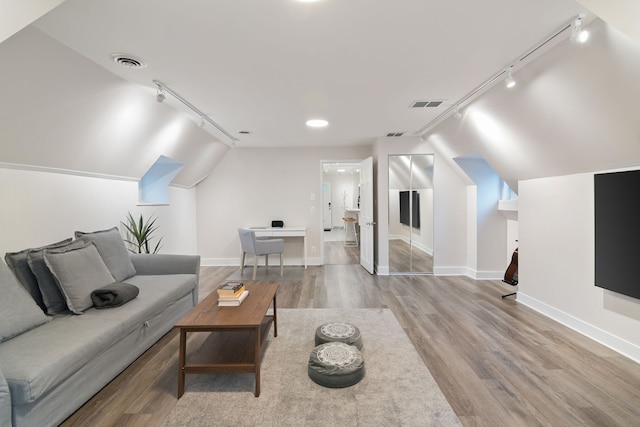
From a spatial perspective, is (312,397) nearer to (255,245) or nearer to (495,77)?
(495,77)

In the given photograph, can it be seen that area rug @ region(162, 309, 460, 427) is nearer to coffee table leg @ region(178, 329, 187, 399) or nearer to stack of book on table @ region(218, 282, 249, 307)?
coffee table leg @ region(178, 329, 187, 399)

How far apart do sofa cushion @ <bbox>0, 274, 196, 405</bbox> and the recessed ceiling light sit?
9.41ft

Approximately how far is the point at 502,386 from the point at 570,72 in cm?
231

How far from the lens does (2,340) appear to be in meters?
1.71

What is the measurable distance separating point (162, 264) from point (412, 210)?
13.2 feet

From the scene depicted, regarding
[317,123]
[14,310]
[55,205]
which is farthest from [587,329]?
[55,205]

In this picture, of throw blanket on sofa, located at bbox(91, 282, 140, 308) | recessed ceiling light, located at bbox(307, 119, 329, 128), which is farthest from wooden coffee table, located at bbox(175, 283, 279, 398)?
recessed ceiling light, located at bbox(307, 119, 329, 128)

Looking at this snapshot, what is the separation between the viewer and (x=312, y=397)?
1991 mm

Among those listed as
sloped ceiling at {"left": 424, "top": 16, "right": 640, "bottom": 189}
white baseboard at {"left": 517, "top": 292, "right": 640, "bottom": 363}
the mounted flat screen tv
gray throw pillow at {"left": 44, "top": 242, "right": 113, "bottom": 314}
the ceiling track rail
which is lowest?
white baseboard at {"left": 517, "top": 292, "right": 640, "bottom": 363}

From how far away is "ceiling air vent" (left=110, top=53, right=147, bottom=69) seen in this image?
2.29 m

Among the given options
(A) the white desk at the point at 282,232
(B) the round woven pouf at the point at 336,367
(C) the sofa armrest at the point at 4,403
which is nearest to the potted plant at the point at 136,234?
(A) the white desk at the point at 282,232

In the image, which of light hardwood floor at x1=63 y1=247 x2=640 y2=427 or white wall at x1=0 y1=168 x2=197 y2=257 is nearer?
light hardwood floor at x1=63 y1=247 x2=640 y2=427

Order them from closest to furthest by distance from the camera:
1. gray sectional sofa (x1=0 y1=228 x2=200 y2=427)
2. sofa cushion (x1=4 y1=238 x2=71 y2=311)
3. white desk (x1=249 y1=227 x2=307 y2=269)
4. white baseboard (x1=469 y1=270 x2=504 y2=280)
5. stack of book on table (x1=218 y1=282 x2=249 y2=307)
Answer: gray sectional sofa (x1=0 y1=228 x2=200 y2=427)
sofa cushion (x1=4 y1=238 x2=71 y2=311)
stack of book on table (x1=218 y1=282 x2=249 y2=307)
white baseboard (x1=469 y1=270 x2=504 y2=280)
white desk (x1=249 y1=227 x2=307 y2=269)

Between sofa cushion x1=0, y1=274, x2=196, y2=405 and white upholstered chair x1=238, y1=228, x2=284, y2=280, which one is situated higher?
white upholstered chair x1=238, y1=228, x2=284, y2=280
